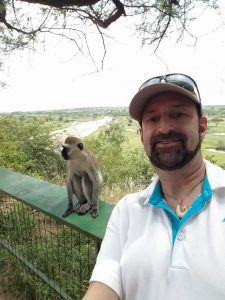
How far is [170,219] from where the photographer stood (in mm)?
1372

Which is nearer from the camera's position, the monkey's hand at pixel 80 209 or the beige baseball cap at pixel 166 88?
the beige baseball cap at pixel 166 88

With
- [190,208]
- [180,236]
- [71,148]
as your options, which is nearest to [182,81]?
[190,208]

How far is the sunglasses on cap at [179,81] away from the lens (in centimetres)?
148

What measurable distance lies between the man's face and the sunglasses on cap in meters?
0.05

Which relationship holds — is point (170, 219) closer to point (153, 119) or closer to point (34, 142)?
point (153, 119)

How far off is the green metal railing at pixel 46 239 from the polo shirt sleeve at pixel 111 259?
18 cm

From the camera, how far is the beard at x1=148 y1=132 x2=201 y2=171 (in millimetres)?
1457

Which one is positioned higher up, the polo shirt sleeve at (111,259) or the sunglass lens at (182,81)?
the sunglass lens at (182,81)

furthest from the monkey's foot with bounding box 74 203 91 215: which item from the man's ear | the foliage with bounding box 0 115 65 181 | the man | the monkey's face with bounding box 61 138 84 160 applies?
the foliage with bounding box 0 115 65 181

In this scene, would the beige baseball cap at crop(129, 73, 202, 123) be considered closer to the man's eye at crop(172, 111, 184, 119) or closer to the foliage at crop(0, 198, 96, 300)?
the man's eye at crop(172, 111, 184, 119)

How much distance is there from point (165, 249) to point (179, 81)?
0.68 meters

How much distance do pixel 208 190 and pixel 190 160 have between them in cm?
18

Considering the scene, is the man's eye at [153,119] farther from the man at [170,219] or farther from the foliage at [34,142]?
the foliage at [34,142]

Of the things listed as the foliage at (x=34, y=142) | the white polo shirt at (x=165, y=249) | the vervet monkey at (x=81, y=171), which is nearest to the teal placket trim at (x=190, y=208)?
the white polo shirt at (x=165, y=249)
